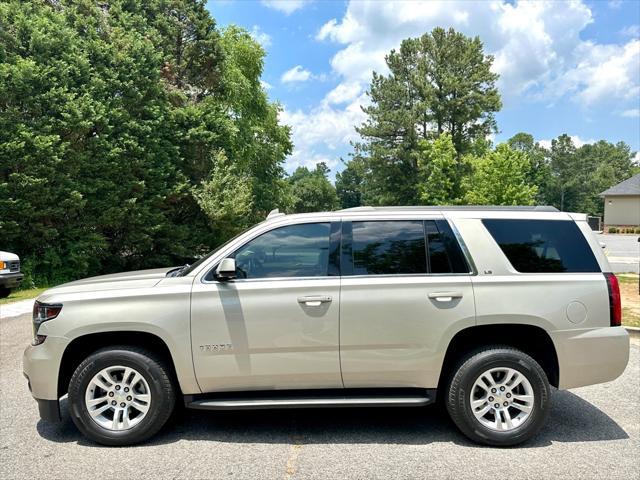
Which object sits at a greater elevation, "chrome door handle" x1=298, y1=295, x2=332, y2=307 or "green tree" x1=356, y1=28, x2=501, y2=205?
"green tree" x1=356, y1=28, x2=501, y2=205

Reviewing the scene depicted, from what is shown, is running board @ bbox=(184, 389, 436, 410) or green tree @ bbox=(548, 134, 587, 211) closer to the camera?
running board @ bbox=(184, 389, 436, 410)

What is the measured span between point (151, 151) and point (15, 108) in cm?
502

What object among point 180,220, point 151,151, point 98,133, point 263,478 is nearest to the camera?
point 263,478

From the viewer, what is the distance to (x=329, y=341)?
3.72 metres

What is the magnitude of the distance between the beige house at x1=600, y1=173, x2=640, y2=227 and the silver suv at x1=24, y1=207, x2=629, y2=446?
55799 mm

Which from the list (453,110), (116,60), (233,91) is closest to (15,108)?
(116,60)

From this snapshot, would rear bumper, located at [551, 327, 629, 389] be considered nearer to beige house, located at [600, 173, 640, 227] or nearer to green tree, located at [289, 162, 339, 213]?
beige house, located at [600, 173, 640, 227]

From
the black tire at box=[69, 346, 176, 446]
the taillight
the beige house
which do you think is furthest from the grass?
the beige house

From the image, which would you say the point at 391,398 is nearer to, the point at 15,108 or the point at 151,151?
the point at 15,108

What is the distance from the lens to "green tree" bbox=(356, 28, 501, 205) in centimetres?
4053

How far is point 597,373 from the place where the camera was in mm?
3805

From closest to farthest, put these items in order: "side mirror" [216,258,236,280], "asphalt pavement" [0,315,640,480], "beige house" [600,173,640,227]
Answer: "asphalt pavement" [0,315,640,480] < "side mirror" [216,258,236,280] < "beige house" [600,173,640,227]

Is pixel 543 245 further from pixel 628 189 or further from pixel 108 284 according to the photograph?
pixel 628 189

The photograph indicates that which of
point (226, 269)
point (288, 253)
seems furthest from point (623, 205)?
point (226, 269)
